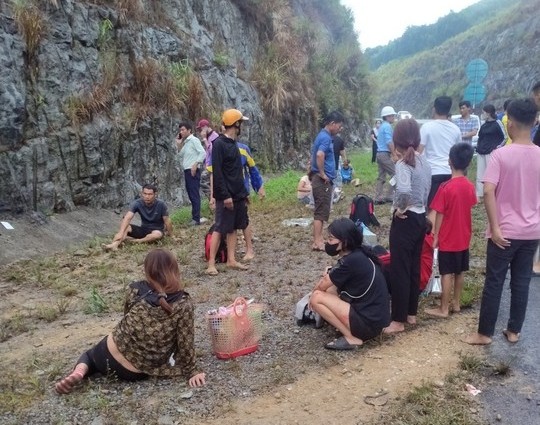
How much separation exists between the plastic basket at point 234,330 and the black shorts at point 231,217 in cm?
211

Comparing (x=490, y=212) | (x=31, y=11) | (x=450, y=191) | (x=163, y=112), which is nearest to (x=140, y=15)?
(x=163, y=112)

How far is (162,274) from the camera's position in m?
3.39

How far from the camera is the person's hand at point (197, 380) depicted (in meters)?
3.50

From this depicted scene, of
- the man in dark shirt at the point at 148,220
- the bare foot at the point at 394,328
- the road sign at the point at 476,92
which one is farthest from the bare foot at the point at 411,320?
the road sign at the point at 476,92

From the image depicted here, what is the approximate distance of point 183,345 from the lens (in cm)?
350

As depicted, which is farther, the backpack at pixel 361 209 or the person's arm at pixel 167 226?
the person's arm at pixel 167 226

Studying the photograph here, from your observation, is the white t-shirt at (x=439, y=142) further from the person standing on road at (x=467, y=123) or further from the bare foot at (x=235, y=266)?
the person standing on road at (x=467, y=123)

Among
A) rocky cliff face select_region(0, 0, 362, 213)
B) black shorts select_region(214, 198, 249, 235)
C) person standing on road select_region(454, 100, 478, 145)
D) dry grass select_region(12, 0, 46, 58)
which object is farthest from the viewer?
person standing on road select_region(454, 100, 478, 145)

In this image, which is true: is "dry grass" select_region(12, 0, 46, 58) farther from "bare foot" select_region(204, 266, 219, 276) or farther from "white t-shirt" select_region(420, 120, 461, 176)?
"white t-shirt" select_region(420, 120, 461, 176)

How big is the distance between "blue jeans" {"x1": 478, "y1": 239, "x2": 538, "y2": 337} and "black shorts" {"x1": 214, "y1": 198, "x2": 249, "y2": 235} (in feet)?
9.97

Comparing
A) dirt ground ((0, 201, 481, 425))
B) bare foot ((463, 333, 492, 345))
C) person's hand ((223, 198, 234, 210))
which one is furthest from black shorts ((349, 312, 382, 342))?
person's hand ((223, 198, 234, 210))

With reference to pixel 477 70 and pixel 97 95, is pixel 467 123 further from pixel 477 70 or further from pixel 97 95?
pixel 477 70

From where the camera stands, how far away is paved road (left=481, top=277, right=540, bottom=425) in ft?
10.2

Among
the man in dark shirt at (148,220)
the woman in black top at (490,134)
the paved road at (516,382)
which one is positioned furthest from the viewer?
the woman in black top at (490,134)
